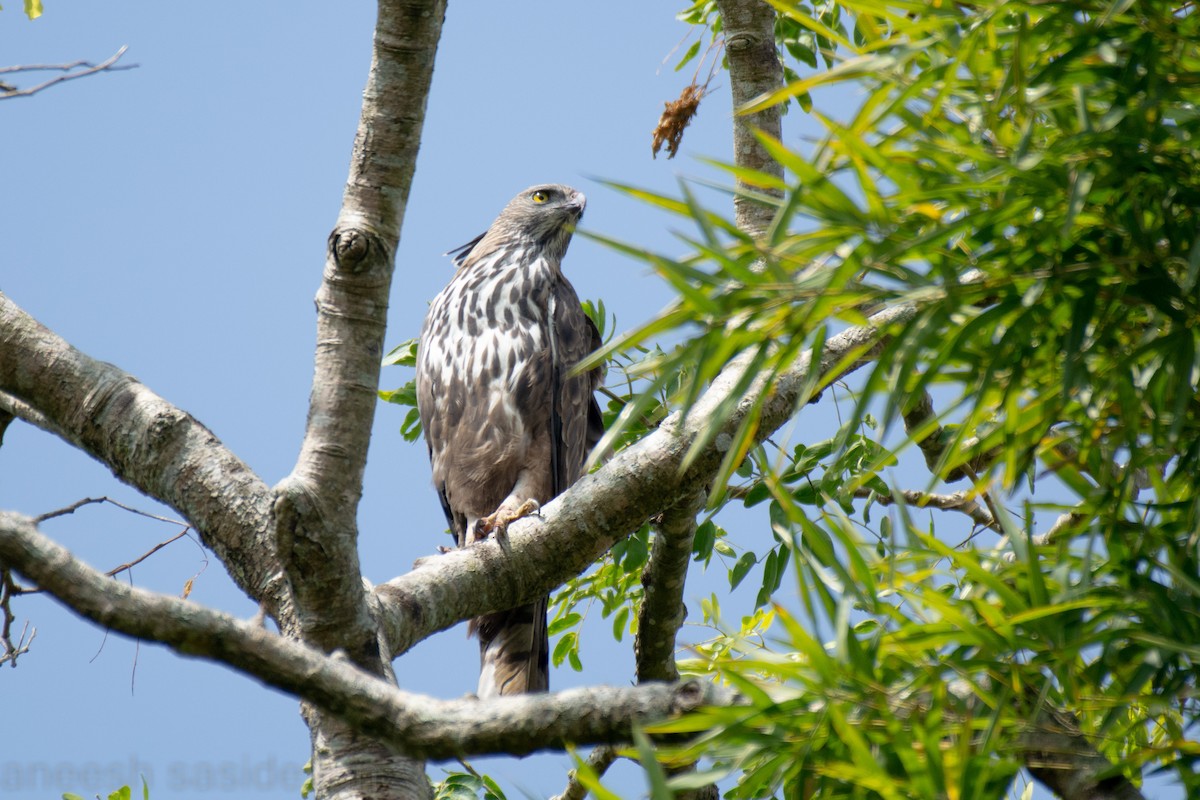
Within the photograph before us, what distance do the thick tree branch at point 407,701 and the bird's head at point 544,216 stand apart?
411 cm

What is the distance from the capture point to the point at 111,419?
2.52 metres

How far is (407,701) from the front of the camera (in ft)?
4.72

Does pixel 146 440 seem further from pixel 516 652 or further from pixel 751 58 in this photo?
pixel 751 58

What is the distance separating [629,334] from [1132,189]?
669 millimetres

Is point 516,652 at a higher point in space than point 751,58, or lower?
lower

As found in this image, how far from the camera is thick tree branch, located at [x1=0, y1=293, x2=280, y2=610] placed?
2.43 metres

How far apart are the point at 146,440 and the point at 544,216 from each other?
3303 mm

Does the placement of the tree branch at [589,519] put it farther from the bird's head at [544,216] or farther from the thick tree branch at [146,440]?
the bird's head at [544,216]

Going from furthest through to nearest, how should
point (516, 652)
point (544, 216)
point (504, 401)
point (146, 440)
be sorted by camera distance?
1. point (544, 216)
2. point (504, 401)
3. point (516, 652)
4. point (146, 440)

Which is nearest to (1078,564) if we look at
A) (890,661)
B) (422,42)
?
(890,661)

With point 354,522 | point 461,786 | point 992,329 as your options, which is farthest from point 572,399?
point 992,329

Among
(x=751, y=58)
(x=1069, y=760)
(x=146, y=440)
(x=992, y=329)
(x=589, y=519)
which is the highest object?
(x=751, y=58)

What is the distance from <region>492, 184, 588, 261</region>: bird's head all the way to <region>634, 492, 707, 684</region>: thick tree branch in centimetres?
256

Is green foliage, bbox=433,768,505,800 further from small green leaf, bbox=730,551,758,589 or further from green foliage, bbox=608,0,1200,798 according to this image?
green foliage, bbox=608,0,1200,798
